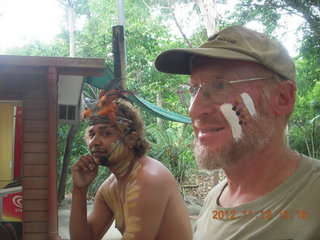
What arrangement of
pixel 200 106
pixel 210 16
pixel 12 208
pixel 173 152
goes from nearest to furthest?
pixel 200 106, pixel 12 208, pixel 173 152, pixel 210 16

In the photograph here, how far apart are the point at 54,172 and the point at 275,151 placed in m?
4.18

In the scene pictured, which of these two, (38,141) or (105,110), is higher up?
(105,110)

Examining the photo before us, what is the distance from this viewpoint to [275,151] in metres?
1.25

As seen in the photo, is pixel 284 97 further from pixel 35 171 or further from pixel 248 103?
pixel 35 171

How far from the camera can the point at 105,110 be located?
261cm

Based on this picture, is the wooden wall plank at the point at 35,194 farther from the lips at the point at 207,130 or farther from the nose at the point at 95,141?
the lips at the point at 207,130

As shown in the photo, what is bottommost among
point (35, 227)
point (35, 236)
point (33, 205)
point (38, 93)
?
point (35, 236)

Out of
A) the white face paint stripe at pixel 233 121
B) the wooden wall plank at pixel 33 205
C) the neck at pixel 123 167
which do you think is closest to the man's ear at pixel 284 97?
the white face paint stripe at pixel 233 121

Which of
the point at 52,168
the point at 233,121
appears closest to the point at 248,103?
the point at 233,121

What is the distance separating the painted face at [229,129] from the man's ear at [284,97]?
6 cm

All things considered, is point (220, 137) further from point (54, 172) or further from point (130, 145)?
point (54, 172)

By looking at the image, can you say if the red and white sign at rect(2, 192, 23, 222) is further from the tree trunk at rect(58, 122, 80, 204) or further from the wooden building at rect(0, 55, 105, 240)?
the tree trunk at rect(58, 122, 80, 204)
